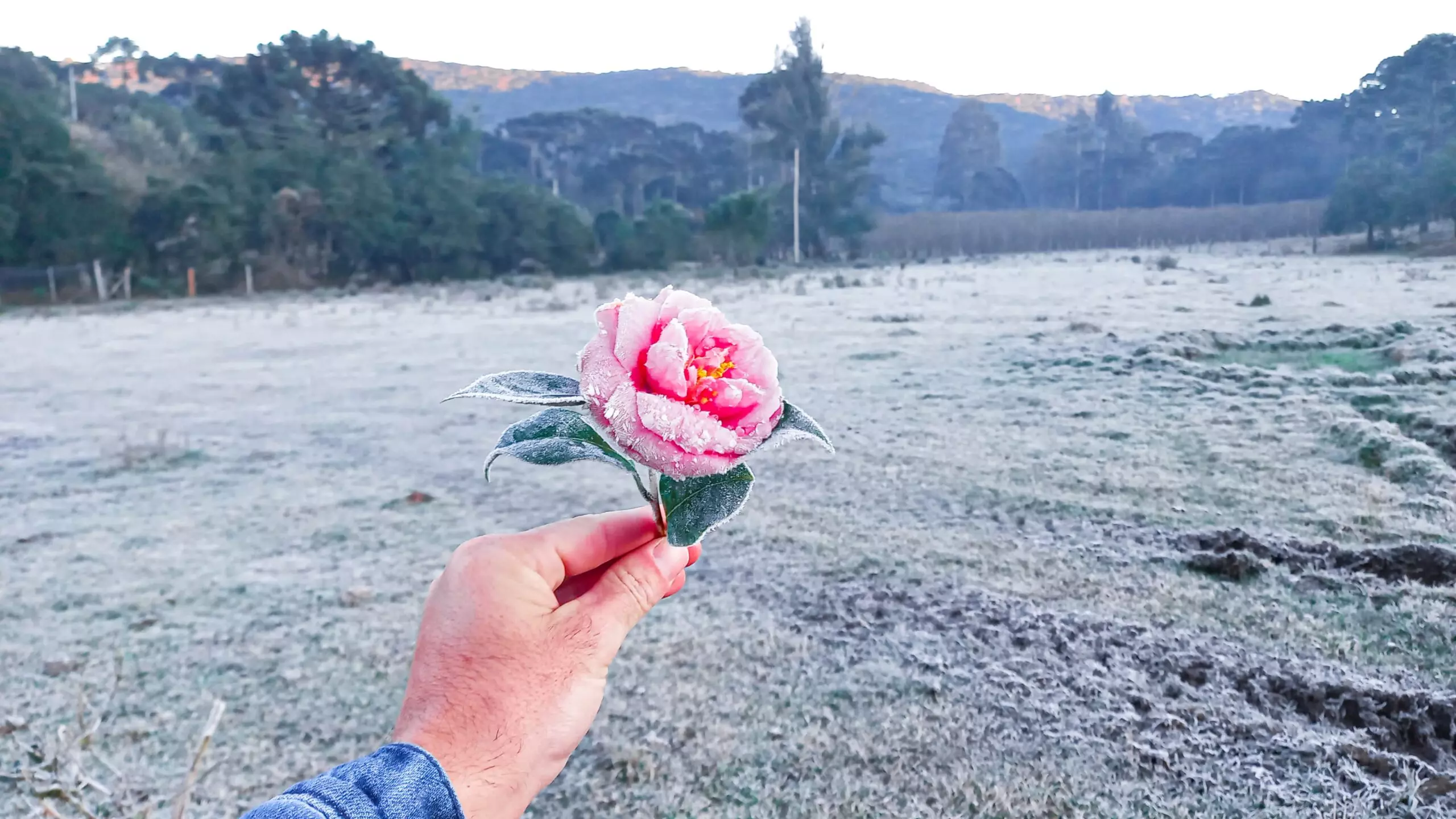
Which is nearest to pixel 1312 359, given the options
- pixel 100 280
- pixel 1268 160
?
pixel 100 280

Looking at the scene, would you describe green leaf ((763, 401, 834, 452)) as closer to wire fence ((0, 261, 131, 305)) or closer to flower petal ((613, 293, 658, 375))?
flower petal ((613, 293, 658, 375))

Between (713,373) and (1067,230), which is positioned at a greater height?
(1067,230)

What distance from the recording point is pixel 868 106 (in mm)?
49000

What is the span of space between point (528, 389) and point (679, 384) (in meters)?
0.16

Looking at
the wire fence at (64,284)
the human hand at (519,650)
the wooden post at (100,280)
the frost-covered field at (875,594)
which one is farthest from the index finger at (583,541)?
the wooden post at (100,280)

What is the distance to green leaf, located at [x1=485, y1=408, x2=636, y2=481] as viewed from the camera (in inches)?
31.0

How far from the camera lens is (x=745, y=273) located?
1877 centimetres

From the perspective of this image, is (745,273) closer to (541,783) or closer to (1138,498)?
(1138,498)

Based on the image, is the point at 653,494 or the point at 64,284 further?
the point at 64,284

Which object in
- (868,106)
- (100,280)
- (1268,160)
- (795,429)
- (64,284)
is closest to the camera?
(795,429)

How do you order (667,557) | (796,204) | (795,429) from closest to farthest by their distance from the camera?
(795,429), (667,557), (796,204)

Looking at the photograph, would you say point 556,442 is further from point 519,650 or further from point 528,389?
point 519,650

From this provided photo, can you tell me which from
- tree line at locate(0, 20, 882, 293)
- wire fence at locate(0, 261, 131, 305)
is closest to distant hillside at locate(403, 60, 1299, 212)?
tree line at locate(0, 20, 882, 293)

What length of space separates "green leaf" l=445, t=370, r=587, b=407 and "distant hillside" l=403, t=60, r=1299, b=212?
44939mm
